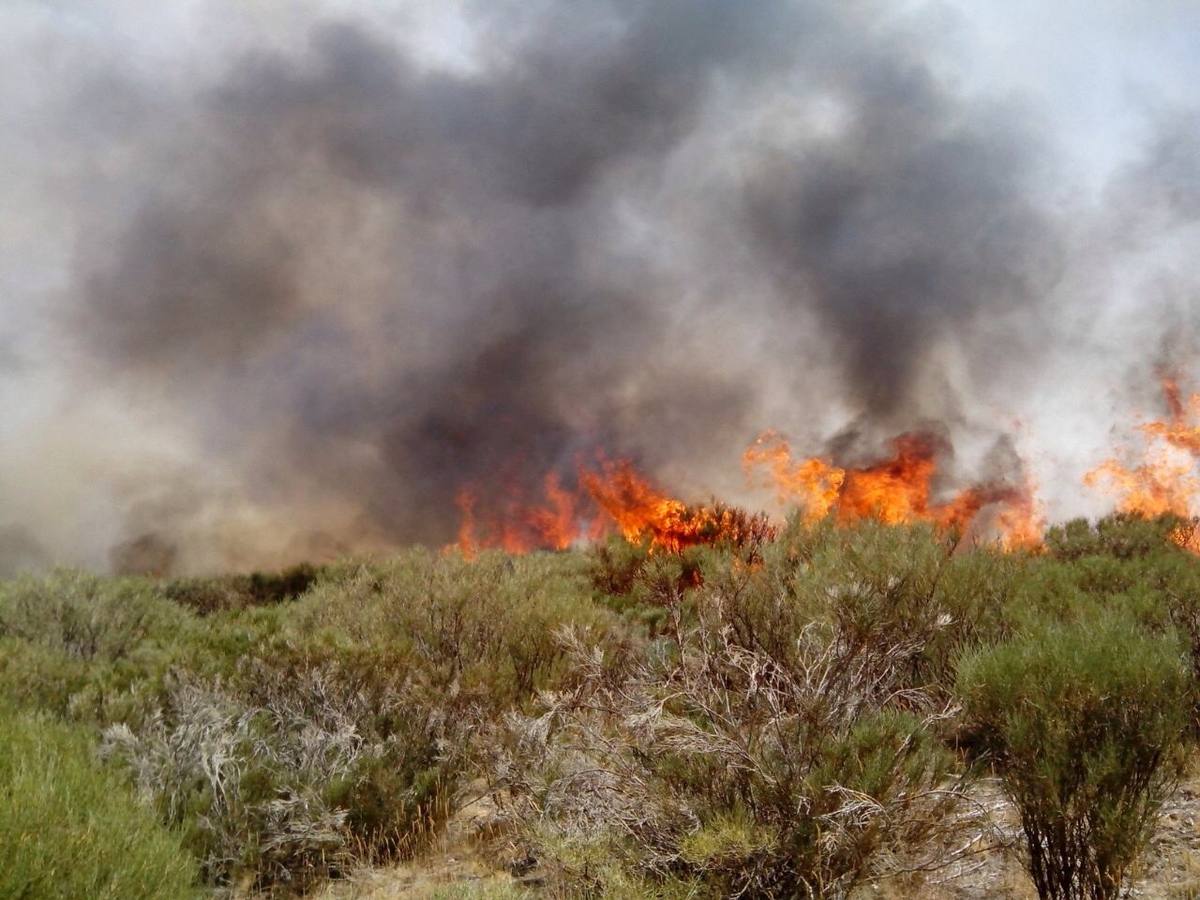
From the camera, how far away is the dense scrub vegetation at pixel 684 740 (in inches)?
147

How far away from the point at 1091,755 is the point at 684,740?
6.03 ft

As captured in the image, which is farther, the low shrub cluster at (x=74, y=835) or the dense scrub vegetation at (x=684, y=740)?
the dense scrub vegetation at (x=684, y=740)

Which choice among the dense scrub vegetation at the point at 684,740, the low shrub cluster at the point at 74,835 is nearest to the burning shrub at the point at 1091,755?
the dense scrub vegetation at the point at 684,740

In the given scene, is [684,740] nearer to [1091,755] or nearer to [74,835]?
[1091,755]

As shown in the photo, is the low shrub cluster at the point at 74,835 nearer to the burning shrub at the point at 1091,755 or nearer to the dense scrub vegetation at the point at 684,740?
the dense scrub vegetation at the point at 684,740

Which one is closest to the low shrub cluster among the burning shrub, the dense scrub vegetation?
the dense scrub vegetation

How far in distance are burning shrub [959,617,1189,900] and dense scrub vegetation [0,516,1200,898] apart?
1 centimetres

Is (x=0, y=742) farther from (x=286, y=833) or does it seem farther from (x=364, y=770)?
(x=364, y=770)

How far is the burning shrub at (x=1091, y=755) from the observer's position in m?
3.68

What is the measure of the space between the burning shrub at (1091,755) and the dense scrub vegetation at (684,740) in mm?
13

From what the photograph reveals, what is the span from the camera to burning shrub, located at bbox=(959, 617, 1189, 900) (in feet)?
12.1

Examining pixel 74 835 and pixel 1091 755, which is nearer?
pixel 74 835

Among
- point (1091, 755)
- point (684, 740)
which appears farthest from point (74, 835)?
point (1091, 755)

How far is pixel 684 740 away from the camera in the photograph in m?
3.97
